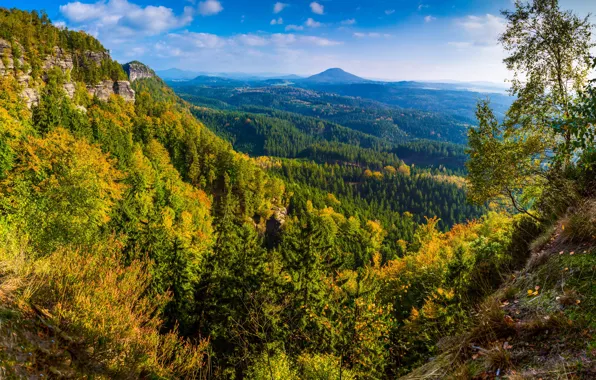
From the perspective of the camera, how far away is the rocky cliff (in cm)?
5294

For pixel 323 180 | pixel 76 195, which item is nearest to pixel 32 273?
pixel 76 195

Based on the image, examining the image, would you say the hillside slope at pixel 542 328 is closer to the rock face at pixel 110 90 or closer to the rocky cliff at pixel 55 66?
the rocky cliff at pixel 55 66

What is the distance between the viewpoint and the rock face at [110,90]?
8577 cm

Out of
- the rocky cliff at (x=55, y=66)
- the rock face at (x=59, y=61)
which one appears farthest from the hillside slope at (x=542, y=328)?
the rock face at (x=59, y=61)

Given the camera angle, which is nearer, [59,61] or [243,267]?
[243,267]

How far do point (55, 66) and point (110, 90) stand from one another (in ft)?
78.3

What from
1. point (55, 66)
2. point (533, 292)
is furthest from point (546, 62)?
point (55, 66)

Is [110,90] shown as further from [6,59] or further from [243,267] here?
[243,267]

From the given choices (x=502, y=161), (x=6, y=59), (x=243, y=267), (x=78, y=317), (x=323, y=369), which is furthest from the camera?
(x=6, y=59)

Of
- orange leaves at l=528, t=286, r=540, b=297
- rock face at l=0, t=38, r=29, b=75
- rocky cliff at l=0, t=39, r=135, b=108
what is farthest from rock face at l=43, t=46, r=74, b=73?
orange leaves at l=528, t=286, r=540, b=297

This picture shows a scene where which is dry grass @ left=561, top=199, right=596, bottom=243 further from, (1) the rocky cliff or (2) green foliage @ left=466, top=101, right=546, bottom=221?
(1) the rocky cliff

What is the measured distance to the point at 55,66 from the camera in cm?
6875

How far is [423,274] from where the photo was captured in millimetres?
29031

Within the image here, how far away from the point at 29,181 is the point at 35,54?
51.5 metres
